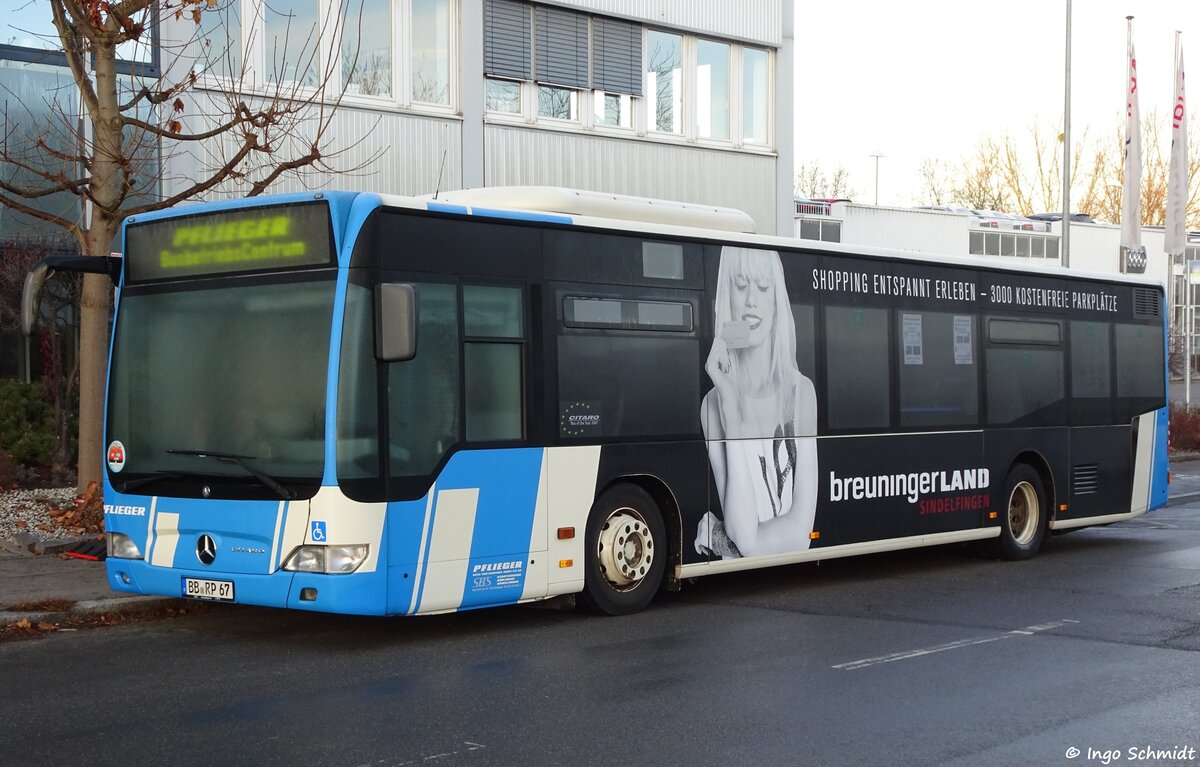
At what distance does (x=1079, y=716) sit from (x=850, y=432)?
5.86m

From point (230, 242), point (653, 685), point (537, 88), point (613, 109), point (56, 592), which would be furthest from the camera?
point (613, 109)

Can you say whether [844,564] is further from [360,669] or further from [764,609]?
[360,669]

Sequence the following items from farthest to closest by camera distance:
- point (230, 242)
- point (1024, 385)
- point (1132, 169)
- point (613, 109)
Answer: point (1132, 169) < point (613, 109) < point (1024, 385) < point (230, 242)

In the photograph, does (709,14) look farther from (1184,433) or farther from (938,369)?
(1184,433)

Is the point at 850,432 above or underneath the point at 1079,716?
above

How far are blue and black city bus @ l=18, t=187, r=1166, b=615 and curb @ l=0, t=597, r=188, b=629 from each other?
78 cm

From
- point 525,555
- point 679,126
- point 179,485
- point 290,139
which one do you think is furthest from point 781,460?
point 679,126

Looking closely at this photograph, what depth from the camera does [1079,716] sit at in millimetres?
7609

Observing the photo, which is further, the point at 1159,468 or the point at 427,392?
the point at 1159,468

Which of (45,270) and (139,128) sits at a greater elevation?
(139,128)

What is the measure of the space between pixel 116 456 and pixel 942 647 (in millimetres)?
5761

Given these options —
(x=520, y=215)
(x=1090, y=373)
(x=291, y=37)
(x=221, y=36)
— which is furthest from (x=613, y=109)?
(x=520, y=215)

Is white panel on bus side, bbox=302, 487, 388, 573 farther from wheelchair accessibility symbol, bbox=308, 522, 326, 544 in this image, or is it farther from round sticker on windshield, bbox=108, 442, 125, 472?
round sticker on windshield, bbox=108, 442, 125, 472

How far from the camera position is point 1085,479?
16.2 meters
